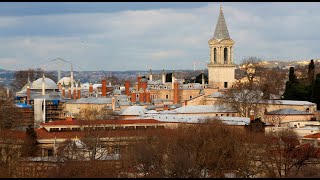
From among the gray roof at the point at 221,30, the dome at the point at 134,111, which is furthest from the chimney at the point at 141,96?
the gray roof at the point at 221,30

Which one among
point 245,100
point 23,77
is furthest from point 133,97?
point 23,77

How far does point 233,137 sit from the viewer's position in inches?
1442

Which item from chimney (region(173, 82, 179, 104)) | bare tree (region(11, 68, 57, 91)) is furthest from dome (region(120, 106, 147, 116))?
bare tree (region(11, 68, 57, 91))

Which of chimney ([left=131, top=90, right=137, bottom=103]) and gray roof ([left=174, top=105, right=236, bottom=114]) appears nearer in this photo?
gray roof ([left=174, top=105, right=236, bottom=114])

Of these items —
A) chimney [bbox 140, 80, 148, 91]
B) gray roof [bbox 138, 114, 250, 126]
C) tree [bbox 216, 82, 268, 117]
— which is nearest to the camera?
gray roof [bbox 138, 114, 250, 126]

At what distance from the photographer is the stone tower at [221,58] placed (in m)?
69.3

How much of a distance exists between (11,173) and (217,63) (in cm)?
4300

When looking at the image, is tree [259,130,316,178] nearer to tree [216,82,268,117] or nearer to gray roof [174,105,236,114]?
tree [216,82,268,117]

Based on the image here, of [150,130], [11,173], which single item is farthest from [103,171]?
[150,130]

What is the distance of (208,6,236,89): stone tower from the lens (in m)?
69.3

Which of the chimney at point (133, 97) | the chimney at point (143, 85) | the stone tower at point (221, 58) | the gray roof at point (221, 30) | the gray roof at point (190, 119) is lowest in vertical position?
the gray roof at point (190, 119)

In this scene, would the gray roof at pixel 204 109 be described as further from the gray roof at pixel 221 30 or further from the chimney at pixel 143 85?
the gray roof at pixel 221 30

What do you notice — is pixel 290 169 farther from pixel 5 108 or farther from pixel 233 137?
pixel 5 108

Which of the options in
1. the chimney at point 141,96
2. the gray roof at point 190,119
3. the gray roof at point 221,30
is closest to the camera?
the gray roof at point 190,119
